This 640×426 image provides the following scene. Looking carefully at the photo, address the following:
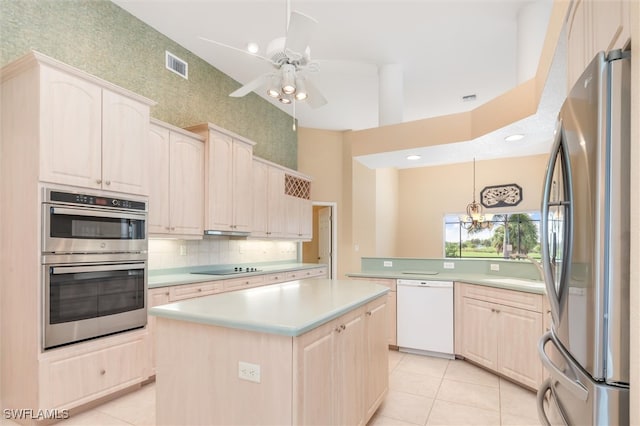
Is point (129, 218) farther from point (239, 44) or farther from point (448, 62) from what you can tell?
point (448, 62)

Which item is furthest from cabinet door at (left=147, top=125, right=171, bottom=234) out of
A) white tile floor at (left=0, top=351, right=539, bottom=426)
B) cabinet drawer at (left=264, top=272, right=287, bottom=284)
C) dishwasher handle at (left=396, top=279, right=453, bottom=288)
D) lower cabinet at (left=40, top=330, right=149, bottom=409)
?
dishwasher handle at (left=396, top=279, right=453, bottom=288)

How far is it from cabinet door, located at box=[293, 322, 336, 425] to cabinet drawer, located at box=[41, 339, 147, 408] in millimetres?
1855

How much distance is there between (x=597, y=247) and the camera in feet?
3.12

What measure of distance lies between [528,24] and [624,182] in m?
3.12

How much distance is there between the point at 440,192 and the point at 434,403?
21.7 feet

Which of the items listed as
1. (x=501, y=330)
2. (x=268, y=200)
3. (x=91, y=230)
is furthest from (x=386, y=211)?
(x=91, y=230)

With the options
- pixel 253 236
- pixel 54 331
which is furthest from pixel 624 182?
pixel 253 236

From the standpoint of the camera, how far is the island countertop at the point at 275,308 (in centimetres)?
154

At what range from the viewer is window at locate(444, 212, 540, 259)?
26.3 feet

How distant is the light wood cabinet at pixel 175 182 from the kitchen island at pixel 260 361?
168cm

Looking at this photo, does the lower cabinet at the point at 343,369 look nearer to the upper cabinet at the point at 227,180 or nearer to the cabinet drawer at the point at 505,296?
the cabinet drawer at the point at 505,296

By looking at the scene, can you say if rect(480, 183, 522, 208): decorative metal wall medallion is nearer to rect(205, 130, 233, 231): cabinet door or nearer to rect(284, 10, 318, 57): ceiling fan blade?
rect(205, 130, 233, 231): cabinet door

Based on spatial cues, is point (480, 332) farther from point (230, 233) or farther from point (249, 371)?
point (230, 233)

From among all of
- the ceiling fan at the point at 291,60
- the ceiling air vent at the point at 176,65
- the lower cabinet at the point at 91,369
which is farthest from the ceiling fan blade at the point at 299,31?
the lower cabinet at the point at 91,369
